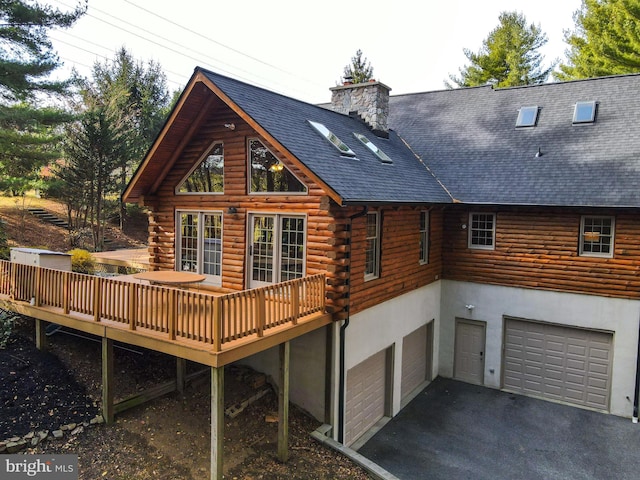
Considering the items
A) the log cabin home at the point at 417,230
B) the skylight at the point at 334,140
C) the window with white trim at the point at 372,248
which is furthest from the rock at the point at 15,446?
the skylight at the point at 334,140

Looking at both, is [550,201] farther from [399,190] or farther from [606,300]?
[399,190]

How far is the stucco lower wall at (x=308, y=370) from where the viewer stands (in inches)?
349

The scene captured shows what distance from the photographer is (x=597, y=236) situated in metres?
11.1

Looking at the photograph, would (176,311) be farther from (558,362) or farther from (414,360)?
(558,362)

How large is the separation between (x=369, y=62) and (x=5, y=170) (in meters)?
26.7

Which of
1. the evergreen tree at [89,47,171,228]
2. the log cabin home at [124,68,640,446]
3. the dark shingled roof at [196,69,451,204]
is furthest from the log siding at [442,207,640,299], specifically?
the evergreen tree at [89,47,171,228]

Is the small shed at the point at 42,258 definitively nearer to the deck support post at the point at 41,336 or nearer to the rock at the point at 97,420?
the deck support post at the point at 41,336

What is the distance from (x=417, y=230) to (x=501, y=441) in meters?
5.37

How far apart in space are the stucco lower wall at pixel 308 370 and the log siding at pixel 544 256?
5.88 meters

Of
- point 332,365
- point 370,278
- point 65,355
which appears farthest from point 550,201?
point 65,355

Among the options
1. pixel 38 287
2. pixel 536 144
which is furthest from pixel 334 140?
pixel 38 287

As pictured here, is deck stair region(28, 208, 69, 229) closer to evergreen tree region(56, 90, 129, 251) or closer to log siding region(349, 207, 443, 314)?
evergreen tree region(56, 90, 129, 251)

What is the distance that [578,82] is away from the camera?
1436 centimetres

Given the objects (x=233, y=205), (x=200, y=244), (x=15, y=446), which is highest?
(x=233, y=205)
